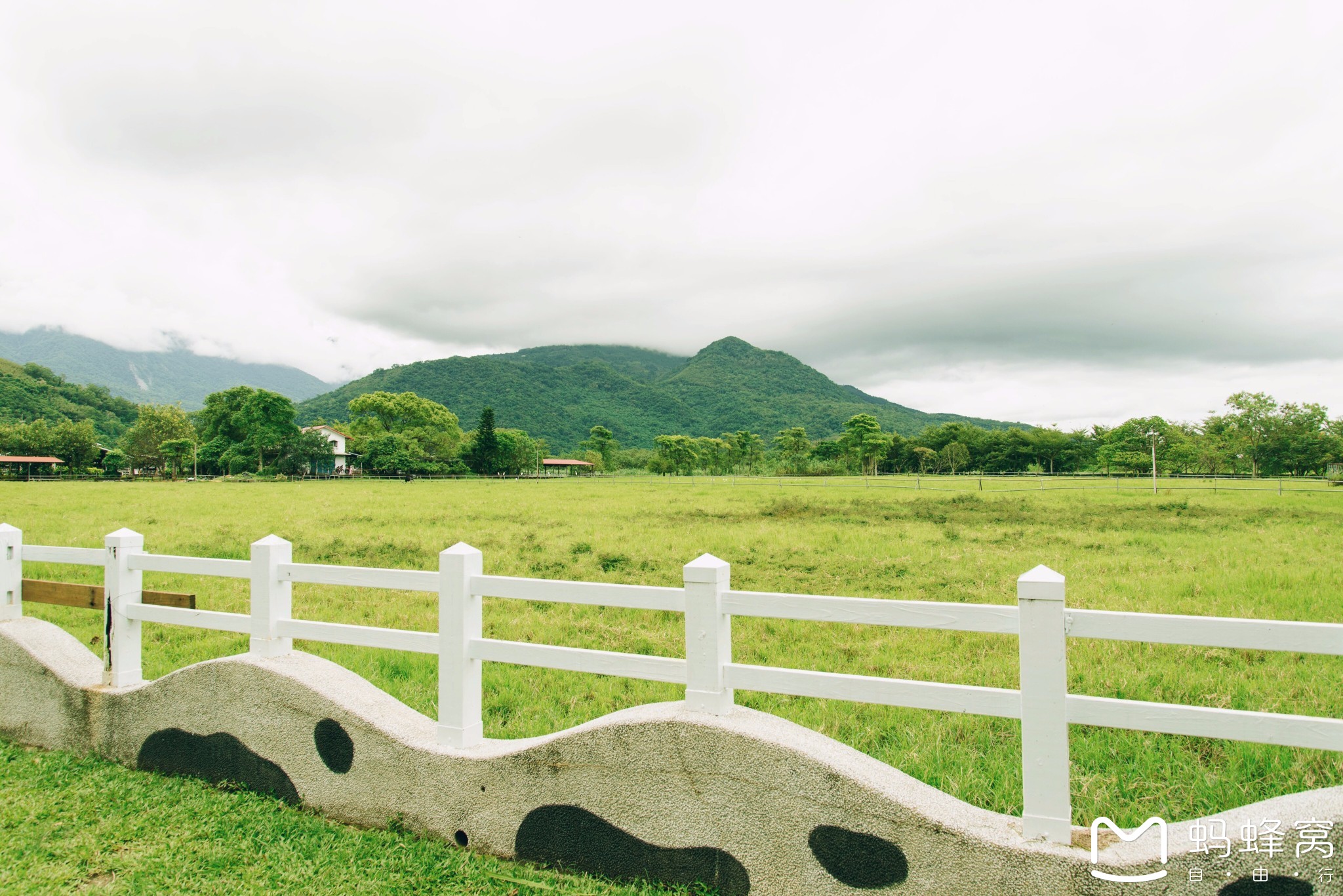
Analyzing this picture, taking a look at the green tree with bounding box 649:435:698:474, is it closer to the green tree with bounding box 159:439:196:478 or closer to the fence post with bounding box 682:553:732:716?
the green tree with bounding box 159:439:196:478

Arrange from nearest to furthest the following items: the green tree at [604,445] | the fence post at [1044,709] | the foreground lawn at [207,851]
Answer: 1. the fence post at [1044,709]
2. the foreground lawn at [207,851]
3. the green tree at [604,445]

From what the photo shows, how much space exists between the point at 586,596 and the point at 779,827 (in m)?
1.33

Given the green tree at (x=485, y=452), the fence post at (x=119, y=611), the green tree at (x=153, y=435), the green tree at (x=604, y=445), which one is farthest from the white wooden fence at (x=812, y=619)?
the green tree at (x=604, y=445)

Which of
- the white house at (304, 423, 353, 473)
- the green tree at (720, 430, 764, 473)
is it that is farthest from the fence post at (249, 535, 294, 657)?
the green tree at (720, 430, 764, 473)

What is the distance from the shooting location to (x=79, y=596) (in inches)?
203

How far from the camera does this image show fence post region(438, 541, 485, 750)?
368 cm

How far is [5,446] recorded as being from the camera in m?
88.8

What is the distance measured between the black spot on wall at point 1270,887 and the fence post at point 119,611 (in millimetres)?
6118

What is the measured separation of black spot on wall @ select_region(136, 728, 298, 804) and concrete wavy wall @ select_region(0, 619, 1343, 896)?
13 mm

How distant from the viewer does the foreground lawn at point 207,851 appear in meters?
3.33

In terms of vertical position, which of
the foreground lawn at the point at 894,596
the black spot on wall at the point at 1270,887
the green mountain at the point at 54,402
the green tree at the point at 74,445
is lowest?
the foreground lawn at the point at 894,596

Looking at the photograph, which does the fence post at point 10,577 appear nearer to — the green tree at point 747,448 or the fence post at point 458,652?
the fence post at point 458,652

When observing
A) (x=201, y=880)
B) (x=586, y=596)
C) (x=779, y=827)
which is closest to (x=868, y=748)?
(x=779, y=827)

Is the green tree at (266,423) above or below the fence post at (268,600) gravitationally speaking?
above
